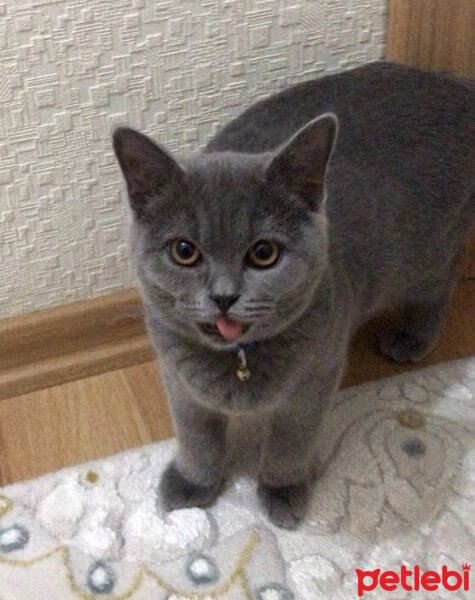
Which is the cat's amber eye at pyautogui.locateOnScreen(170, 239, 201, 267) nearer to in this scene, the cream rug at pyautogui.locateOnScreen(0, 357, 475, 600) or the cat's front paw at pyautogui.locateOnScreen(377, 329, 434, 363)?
the cream rug at pyautogui.locateOnScreen(0, 357, 475, 600)

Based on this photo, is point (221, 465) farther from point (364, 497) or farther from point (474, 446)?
point (474, 446)

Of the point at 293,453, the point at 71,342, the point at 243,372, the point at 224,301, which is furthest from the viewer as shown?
the point at 71,342

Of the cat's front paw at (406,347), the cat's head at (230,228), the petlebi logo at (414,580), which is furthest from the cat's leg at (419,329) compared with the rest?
the cat's head at (230,228)

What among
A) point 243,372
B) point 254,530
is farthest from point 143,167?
point 254,530

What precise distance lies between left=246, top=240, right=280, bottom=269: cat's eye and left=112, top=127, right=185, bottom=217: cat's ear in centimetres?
11

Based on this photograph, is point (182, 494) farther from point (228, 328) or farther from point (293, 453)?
point (228, 328)

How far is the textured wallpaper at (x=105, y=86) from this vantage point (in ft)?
3.52

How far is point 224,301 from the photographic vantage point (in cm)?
81

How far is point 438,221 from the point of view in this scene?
117 cm

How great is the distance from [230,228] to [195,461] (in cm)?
40

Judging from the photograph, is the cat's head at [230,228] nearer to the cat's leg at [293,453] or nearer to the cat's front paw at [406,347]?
the cat's leg at [293,453]

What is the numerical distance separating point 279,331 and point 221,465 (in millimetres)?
303

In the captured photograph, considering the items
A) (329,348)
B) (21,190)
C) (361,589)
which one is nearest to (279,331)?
(329,348)

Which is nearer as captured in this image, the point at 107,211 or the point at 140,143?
the point at 140,143
